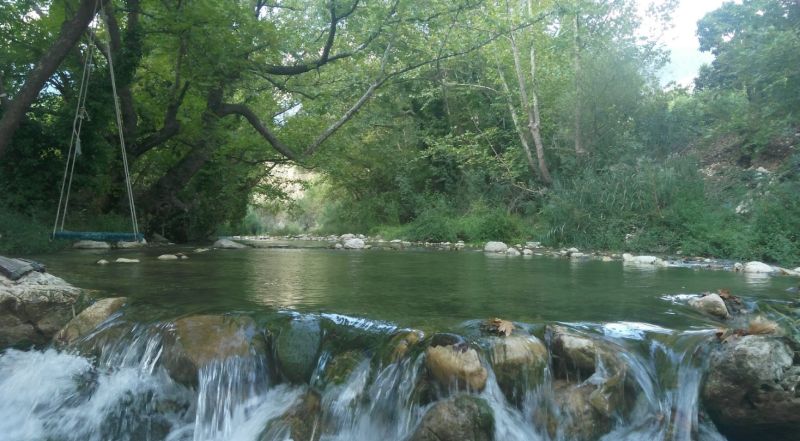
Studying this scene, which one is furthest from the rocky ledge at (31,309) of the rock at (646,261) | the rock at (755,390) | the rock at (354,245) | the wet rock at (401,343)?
the rock at (354,245)

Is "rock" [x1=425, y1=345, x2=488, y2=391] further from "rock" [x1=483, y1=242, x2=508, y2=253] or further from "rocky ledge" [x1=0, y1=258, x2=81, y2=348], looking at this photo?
"rock" [x1=483, y1=242, x2=508, y2=253]

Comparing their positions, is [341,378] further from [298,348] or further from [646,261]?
[646,261]

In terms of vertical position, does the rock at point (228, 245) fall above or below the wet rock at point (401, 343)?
above

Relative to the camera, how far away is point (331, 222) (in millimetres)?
25906

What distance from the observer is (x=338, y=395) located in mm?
3602

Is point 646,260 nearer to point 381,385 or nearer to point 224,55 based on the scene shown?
point 381,385

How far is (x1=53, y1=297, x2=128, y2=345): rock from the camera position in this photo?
4445 mm

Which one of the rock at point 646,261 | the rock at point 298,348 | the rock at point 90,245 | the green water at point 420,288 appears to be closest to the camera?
the rock at point 298,348

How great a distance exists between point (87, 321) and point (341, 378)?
2.41 metres

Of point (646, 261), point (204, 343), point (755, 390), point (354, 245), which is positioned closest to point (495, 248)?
point (354, 245)

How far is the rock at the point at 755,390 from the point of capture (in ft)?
10.9

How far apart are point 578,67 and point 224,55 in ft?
32.5

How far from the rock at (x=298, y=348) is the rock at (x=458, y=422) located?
0.97 metres

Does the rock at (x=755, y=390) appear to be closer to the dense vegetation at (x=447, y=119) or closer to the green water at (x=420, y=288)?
the green water at (x=420, y=288)
